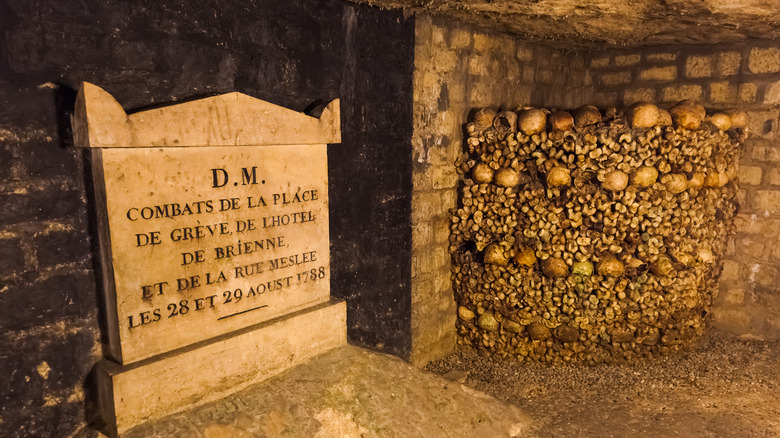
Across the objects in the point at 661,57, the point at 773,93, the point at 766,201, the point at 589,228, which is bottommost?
the point at 589,228

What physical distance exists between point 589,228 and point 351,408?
231cm

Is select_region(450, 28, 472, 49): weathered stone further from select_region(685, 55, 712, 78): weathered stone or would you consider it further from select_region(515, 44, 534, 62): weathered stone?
select_region(685, 55, 712, 78): weathered stone

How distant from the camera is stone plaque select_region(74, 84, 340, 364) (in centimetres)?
218

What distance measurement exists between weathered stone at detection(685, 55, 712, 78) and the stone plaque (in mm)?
3644

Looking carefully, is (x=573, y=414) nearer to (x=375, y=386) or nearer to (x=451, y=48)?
(x=375, y=386)

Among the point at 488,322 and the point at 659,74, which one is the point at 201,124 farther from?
the point at 659,74

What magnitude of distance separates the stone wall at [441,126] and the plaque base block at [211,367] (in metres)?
1.18

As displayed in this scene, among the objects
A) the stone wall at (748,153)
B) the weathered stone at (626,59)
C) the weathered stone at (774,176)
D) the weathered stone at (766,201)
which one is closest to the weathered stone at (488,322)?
the stone wall at (748,153)

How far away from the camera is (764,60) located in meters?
4.41

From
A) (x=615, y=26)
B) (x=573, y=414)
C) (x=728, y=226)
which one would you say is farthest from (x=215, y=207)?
(x=728, y=226)

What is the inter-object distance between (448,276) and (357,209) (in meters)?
1.29

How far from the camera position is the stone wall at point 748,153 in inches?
176

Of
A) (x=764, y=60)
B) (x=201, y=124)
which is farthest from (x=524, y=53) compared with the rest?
(x=201, y=124)

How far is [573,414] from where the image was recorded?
3.46 m
